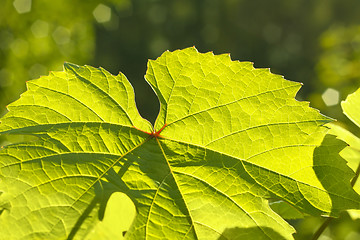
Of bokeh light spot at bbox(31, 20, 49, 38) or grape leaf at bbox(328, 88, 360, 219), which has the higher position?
bokeh light spot at bbox(31, 20, 49, 38)

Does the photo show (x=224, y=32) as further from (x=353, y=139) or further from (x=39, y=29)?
(x=353, y=139)

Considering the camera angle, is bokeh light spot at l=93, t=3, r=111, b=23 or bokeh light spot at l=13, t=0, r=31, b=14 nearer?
bokeh light spot at l=13, t=0, r=31, b=14

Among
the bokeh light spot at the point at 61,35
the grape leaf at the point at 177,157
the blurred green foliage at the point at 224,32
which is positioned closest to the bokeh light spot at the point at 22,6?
the bokeh light spot at the point at 61,35

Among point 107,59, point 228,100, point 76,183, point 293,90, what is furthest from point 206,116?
point 107,59

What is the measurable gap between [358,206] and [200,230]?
263 millimetres

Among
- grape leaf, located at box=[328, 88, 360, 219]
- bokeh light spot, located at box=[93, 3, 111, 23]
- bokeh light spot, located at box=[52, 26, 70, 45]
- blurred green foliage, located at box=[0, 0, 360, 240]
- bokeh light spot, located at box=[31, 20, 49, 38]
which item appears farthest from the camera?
blurred green foliage, located at box=[0, 0, 360, 240]

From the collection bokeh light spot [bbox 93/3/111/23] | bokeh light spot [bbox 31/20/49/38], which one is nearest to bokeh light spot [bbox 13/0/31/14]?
bokeh light spot [bbox 31/20/49/38]

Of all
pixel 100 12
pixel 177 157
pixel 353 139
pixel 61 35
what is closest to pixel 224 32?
pixel 100 12

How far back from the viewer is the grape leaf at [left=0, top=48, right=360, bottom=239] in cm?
69

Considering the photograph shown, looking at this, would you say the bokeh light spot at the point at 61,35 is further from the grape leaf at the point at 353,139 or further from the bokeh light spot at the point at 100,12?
the grape leaf at the point at 353,139

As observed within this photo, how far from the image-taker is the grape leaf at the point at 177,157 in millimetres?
688

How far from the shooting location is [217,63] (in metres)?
0.77

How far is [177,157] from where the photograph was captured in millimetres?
780

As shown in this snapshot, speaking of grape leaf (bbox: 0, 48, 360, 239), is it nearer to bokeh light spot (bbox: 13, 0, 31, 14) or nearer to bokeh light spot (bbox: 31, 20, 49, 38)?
bokeh light spot (bbox: 13, 0, 31, 14)
